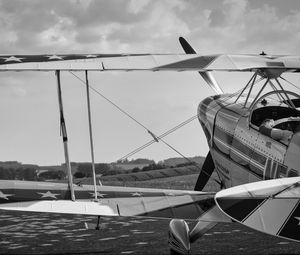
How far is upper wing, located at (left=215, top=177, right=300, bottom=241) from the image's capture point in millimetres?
4715

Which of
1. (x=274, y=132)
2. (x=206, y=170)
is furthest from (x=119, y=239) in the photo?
(x=274, y=132)

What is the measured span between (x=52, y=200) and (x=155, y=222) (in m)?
4.89

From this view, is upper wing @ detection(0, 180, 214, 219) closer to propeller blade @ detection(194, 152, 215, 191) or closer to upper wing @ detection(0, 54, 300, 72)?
upper wing @ detection(0, 54, 300, 72)

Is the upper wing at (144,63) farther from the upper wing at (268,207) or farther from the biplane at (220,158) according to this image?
the upper wing at (268,207)

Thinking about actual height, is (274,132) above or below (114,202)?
above

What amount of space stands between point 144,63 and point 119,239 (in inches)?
123

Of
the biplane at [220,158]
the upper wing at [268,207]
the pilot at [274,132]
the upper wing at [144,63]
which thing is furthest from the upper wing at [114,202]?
the upper wing at [268,207]

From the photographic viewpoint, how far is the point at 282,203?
190 inches

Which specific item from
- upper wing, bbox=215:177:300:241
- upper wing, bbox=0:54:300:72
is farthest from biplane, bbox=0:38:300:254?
upper wing, bbox=215:177:300:241

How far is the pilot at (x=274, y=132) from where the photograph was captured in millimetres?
6473

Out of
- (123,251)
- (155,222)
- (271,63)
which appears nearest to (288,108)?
(271,63)

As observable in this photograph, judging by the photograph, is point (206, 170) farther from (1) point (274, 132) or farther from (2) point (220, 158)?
(1) point (274, 132)

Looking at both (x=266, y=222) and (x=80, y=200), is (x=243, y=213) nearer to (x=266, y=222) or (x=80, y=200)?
(x=266, y=222)

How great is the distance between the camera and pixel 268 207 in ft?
15.9
